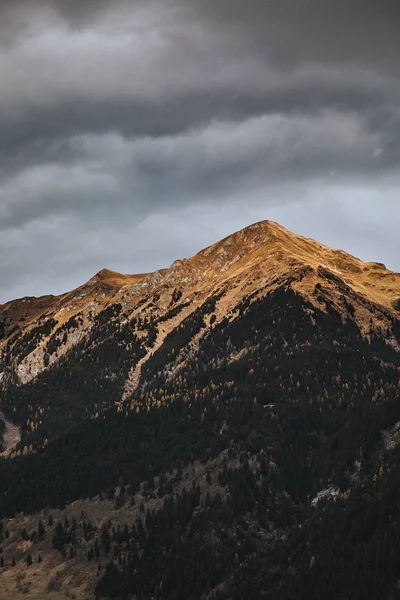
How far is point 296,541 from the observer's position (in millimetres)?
172875

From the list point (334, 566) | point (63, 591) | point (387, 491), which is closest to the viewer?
point (334, 566)

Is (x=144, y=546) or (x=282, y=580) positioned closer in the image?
(x=282, y=580)

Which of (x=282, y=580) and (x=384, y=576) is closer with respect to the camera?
(x=384, y=576)

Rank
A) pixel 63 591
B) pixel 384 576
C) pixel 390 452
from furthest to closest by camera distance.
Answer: pixel 390 452 → pixel 63 591 → pixel 384 576

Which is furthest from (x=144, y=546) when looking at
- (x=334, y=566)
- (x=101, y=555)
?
(x=334, y=566)

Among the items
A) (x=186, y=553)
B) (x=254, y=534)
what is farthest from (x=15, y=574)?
(x=254, y=534)

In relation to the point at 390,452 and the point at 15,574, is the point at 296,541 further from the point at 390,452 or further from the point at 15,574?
the point at 15,574

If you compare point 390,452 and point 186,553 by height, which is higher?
point 390,452

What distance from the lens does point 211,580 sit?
570ft

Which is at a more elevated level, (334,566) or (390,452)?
(390,452)

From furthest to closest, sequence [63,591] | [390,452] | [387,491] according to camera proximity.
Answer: [390,452], [63,591], [387,491]

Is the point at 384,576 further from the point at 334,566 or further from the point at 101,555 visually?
the point at 101,555

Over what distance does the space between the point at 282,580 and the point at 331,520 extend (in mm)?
21896

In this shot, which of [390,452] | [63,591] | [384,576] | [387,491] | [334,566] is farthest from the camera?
[390,452]
